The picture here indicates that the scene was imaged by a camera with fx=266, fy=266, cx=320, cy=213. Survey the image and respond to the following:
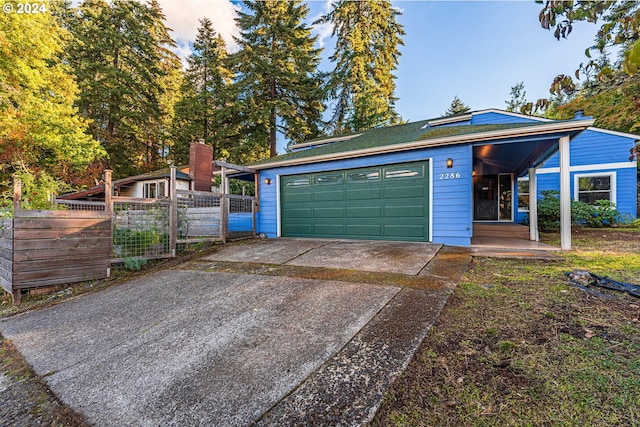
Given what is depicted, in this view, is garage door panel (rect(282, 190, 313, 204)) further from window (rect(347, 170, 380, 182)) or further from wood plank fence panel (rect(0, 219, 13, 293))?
wood plank fence panel (rect(0, 219, 13, 293))

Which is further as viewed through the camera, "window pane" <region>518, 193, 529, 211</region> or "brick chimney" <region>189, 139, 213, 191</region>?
"brick chimney" <region>189, 139, 213, 191</region>

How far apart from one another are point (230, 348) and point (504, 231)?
8.92 metres

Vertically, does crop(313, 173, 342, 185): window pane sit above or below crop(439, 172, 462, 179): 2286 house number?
above

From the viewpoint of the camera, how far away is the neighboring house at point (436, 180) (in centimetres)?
596

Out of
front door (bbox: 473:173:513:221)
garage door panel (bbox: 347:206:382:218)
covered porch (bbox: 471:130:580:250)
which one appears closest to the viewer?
covered porch (bbox: 471:130:580:250)

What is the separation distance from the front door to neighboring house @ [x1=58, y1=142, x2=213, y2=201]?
41.4ft

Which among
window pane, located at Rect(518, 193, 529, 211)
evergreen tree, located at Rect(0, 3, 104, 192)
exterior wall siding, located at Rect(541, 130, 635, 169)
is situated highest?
evergreen tree, located at Rect(0, 3, 104, 192)

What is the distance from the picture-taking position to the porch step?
26.3 ft

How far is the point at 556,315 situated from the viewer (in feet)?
7.93

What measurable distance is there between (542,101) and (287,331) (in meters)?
2.52

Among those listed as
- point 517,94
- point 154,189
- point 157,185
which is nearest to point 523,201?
point 157,185

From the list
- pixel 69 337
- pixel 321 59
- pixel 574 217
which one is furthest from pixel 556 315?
pixel 321 59

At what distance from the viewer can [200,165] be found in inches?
527

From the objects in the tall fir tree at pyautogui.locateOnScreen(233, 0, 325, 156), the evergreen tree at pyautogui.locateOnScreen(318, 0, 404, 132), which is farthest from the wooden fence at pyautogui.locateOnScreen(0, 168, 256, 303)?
the evergreen tree at pyautogui.locateOnScreen(318, 0, 404, 132)
